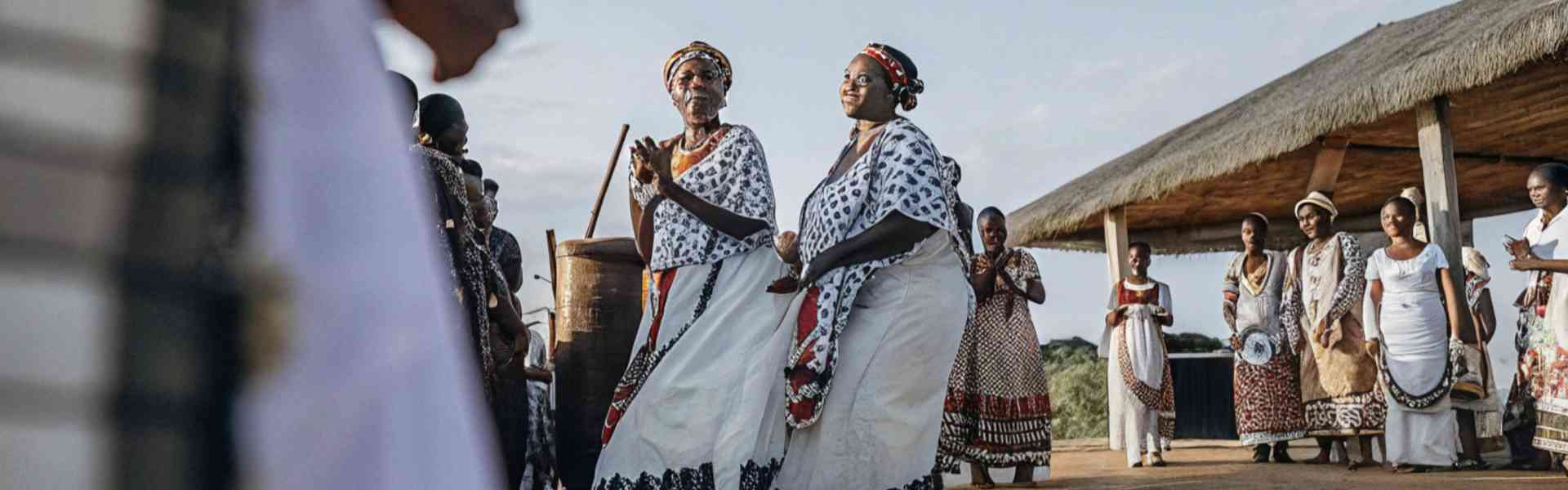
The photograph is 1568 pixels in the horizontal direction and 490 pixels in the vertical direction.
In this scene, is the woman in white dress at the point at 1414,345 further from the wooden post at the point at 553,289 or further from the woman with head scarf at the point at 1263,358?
the wooden post at the point at 553,289

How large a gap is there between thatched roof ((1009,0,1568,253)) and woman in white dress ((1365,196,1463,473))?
125cm

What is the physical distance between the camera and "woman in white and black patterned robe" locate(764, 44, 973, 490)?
163 inches

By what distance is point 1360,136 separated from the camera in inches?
432

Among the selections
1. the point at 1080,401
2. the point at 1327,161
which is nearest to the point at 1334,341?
the point at 1327,161

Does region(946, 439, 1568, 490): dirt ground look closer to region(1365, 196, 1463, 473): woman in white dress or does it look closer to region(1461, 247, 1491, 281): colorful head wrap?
region(1365, 196, 1463, 473): woman in white dress

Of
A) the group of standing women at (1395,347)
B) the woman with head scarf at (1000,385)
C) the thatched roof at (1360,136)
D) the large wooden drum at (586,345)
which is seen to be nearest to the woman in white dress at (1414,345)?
the group of standing women at (1395,347)

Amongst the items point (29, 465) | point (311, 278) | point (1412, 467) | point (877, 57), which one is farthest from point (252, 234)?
point (1412, 467)

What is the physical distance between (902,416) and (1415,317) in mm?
4940

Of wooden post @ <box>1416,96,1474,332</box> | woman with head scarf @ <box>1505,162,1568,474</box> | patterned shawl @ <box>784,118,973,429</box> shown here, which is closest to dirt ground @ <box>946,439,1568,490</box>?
woman with head scarf @ <box>1505,162,1568,474</box>

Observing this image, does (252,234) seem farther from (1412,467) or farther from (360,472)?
(1412,467)

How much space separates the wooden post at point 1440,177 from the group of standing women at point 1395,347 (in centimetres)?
40

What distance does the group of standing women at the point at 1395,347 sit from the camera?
7.34 metres

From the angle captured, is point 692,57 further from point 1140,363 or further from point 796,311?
point 1140,363

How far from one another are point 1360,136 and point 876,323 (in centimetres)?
806
